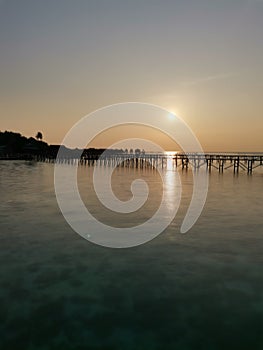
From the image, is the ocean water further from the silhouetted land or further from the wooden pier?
the silhouetted land

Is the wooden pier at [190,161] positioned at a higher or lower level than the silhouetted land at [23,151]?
lower

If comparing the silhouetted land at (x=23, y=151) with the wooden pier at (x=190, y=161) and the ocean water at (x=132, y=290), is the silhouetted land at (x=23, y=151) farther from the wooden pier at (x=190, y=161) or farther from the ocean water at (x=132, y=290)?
the ocean water at (x=132, y=290)

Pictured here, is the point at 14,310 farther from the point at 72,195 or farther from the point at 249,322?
the point at 72,195

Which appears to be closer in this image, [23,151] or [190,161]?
[190,161]

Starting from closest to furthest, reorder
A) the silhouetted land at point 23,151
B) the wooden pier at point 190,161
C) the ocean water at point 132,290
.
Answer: the ocean water at point 132,290 < the wooden pier at point 190,161 < the silhouetted land at point 23,151

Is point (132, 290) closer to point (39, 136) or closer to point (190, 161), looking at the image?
point (190, 161)

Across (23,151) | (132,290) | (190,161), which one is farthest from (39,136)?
(132,290)

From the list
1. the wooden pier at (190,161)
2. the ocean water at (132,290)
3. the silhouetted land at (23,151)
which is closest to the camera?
the ocean water at (132,290)

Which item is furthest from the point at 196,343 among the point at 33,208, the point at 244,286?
the point at 33,208

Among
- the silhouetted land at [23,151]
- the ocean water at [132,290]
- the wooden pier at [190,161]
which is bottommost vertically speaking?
the ocean water at [132,290]

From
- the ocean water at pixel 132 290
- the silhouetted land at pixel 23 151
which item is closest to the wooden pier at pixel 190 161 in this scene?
the silhouetted land at pixel 23 151

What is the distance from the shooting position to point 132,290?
8.20 metres

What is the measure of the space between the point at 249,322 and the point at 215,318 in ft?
2.29

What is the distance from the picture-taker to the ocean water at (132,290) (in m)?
6.21
